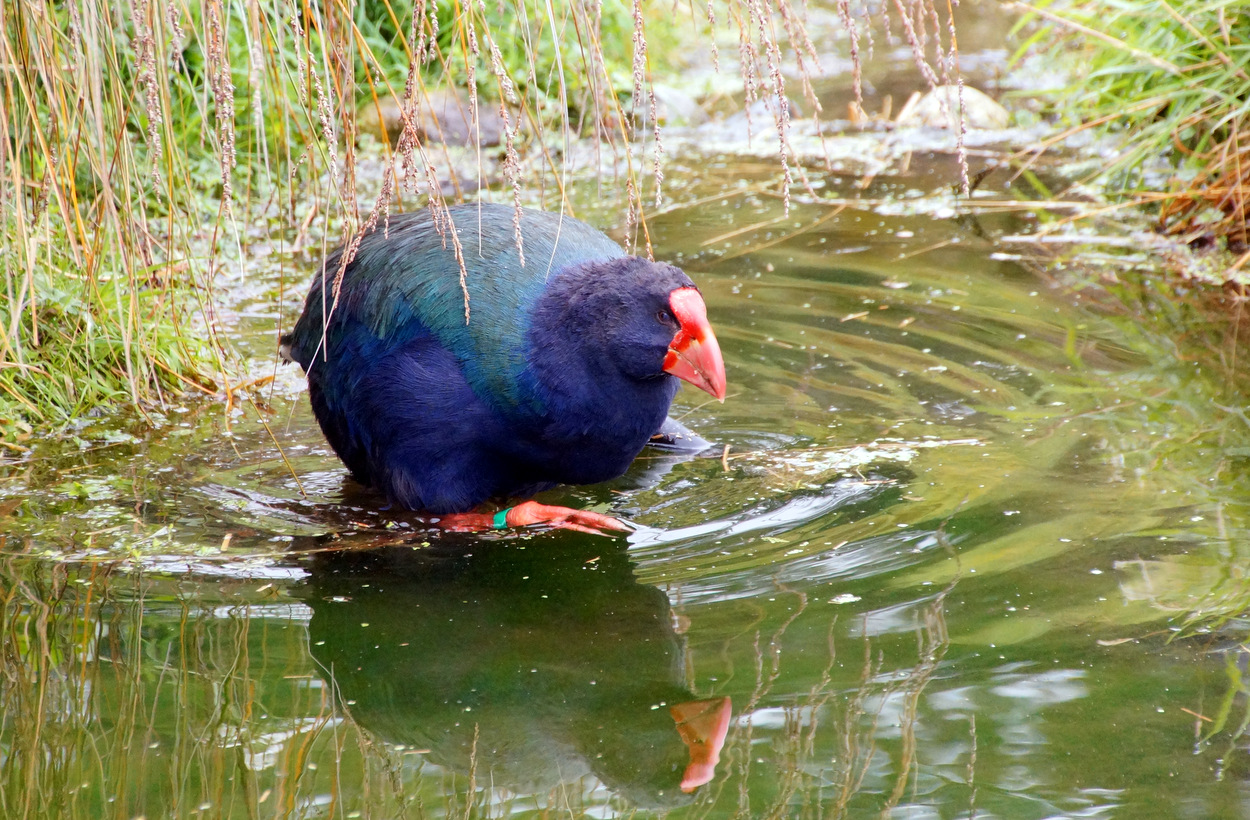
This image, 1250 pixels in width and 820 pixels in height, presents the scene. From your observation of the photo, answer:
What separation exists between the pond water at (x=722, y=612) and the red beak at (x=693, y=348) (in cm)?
36

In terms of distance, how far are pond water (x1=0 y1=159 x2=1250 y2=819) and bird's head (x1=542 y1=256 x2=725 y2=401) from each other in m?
0.39

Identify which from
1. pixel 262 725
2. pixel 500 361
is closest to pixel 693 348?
pixel 500 361

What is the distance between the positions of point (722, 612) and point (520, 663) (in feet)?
1.35

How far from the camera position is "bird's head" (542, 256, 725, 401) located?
2795 millimetres

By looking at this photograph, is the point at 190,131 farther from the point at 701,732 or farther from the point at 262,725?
the point at 701,732

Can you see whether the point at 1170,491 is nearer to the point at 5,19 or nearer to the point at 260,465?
the point at 260,465

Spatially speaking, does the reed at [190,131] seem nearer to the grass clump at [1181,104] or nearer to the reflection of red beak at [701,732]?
the reflection of red beak at [701,732]

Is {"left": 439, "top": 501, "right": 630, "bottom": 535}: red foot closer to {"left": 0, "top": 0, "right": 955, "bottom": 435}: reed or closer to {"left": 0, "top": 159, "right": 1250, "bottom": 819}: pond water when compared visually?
{"left": 0, "top": 159, "right": 1250, "bottom": 819}: pond water

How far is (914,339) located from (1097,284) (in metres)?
0.86

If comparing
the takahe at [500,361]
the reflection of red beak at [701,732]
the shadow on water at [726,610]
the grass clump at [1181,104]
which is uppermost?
the grass clump at [1181,104]

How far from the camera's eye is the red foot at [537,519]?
2.99 meters

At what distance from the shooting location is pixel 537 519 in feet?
10.0

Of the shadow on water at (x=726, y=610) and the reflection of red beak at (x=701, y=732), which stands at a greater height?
the shadow on water at (x=726, y=610)

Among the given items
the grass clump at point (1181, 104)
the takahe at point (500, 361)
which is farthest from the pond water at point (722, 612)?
the grass clump at point (1181, 104)
